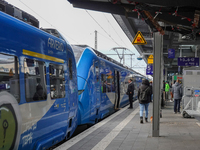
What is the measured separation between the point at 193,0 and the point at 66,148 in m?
4.12

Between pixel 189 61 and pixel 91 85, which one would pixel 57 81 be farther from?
pixel 189 61

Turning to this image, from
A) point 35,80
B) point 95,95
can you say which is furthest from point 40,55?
point 95,95

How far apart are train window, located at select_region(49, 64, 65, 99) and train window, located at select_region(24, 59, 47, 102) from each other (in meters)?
0.44

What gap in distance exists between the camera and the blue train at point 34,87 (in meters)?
4.56

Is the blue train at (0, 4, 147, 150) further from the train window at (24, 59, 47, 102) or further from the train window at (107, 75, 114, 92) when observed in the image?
the train window at (107, 75, 114, 92)

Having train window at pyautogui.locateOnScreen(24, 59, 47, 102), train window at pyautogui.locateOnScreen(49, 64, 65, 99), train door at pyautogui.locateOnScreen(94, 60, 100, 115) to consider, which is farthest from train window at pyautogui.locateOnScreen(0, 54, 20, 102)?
train door at pyautogui.locateOnScreen(94, 60, 100, 115)

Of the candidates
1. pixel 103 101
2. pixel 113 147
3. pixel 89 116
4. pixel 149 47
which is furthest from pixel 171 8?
pixel 149 47

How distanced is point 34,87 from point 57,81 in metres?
1.36

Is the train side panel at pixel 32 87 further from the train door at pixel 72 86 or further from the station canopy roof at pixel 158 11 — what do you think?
the station canopy roof at pixel 158 11

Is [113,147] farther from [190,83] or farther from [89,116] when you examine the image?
[190,83]

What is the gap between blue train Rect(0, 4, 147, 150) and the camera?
456 cm

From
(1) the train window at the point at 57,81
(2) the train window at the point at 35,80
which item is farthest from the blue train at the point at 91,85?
(2) the train window at the point at 35,80

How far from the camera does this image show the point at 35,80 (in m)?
5.65

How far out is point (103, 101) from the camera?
12633mm
